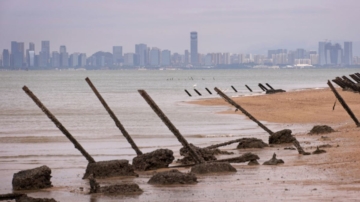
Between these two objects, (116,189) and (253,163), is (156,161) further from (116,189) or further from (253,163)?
(116,189)

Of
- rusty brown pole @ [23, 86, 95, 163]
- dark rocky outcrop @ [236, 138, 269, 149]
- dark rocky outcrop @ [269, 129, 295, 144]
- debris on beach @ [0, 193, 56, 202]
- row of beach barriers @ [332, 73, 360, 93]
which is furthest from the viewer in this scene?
row of beach barriers @ [332, 73, 360, 93]

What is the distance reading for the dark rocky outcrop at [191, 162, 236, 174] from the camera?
16.3 metres

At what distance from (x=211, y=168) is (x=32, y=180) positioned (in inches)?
153

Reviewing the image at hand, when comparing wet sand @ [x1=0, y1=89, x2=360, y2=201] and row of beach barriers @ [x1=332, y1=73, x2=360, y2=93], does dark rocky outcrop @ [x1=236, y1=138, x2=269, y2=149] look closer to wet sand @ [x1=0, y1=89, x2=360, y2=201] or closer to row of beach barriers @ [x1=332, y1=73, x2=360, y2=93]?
wet sand @ [x1=0, y1=89, x2=360, y2=201]

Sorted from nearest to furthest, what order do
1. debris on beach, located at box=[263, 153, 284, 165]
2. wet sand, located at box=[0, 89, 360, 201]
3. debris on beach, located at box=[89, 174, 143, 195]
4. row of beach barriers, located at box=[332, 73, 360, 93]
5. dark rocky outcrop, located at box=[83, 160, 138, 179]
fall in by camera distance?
wet sand, located at box=[0, 89, 360, 201], debris on beach, located at box=[89, 174, 143, 195], dark rocky outcrop, located at box=[83, 160, 138, 179], debris on beach, located at box=[263, 153, 284, 165], row of beach barriers, located at box=[332, 73, 360, 93]

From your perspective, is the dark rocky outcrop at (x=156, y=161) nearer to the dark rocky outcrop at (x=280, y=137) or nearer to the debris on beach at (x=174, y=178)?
the debris on beach at (x=174, y=178)

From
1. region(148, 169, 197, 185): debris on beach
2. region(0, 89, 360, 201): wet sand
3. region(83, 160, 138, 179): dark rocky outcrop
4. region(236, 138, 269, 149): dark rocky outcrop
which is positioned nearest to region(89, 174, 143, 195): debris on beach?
region(0, 89, 360, 201): wet sand

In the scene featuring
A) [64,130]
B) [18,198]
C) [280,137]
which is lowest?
[280,137]

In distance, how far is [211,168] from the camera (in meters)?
16.4

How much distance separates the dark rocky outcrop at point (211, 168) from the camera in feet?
53.5

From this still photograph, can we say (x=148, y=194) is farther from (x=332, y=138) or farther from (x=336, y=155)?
(x=332, y=138)

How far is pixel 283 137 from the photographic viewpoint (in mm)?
22797

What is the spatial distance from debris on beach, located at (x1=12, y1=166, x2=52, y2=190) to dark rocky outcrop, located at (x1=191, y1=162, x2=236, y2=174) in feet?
10.7

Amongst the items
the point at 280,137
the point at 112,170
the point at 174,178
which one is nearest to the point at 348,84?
the point at 280,137
